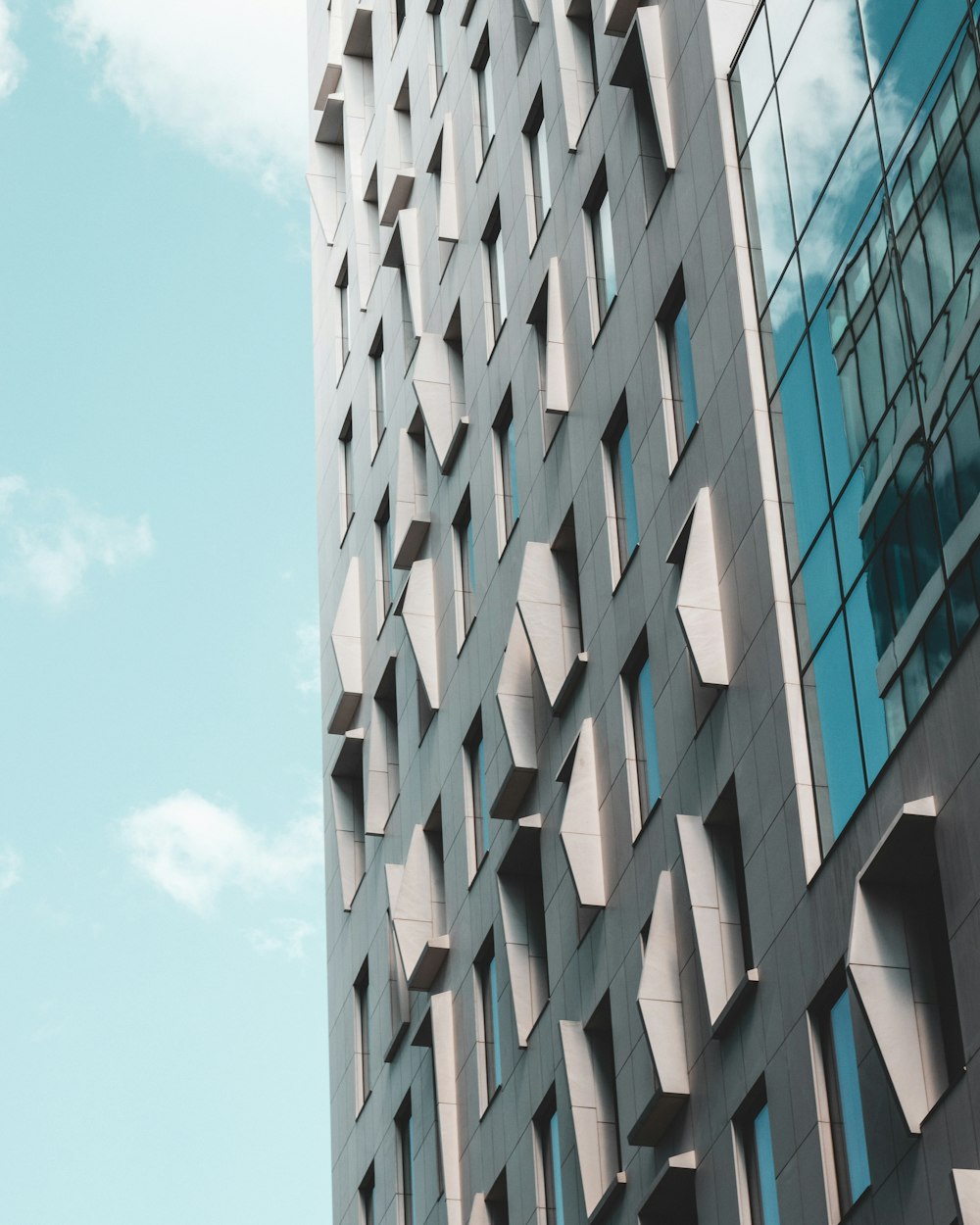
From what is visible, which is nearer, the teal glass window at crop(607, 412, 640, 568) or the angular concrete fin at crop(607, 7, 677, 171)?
the angular concrete fin at crop(607, 7, 677, 171)

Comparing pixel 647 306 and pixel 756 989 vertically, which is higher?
pixel 647 306

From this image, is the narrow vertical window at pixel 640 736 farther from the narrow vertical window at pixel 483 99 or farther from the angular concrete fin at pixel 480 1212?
the narrow vertical window at pixel 483 99

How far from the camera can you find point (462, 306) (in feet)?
158

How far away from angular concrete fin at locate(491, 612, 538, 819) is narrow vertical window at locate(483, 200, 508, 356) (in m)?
8.16

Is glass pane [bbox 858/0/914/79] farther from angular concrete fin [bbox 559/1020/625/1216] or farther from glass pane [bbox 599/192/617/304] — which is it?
angular concrete fin [bbox 559/1020/625/1216]

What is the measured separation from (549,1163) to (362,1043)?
14090mm

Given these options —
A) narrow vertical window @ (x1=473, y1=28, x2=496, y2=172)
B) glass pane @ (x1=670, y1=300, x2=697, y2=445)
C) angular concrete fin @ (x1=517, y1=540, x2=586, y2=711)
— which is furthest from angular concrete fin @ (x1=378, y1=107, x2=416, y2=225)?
glass pane @ (x1=670, y1=300, x2=697, y2=445)

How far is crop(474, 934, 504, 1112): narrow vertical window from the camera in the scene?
39.6 meters

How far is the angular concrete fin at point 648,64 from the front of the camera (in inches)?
1410

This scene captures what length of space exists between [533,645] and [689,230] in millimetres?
7636

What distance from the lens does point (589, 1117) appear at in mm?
33594

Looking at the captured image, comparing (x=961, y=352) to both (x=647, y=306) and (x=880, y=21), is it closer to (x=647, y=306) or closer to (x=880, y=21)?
(x=880, y=21)

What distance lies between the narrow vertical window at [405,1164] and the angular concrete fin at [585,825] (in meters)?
11.4

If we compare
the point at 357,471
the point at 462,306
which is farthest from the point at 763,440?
the point at 357,471
